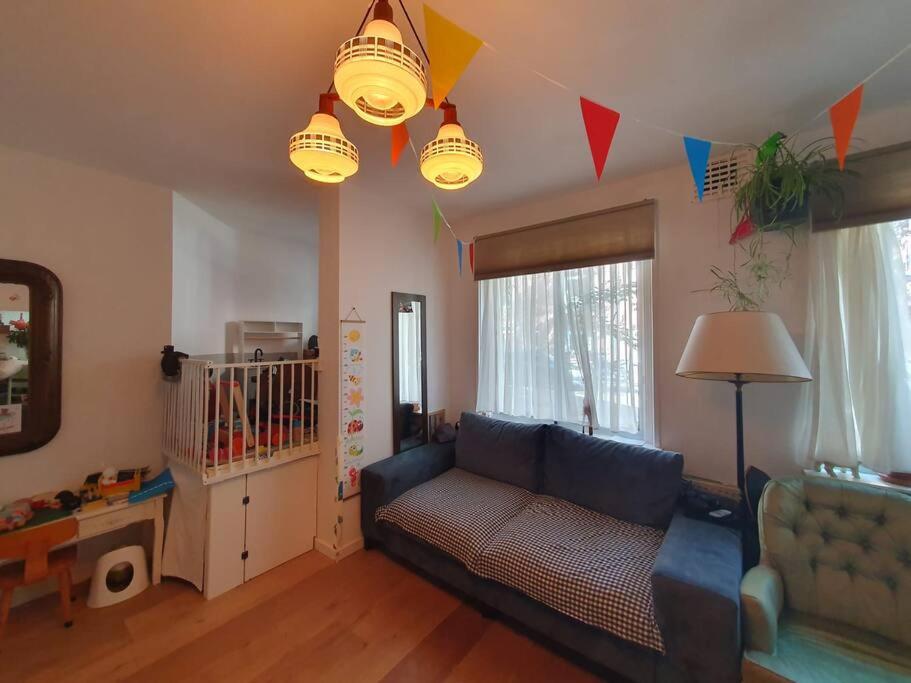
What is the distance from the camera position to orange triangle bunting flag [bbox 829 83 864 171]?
3.77ft

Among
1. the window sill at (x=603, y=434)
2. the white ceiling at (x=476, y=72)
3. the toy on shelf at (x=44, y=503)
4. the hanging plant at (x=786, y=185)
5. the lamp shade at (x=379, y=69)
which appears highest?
the white ceiling at (x=476, y=72)

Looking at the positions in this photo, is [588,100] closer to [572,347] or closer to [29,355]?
[572,347]

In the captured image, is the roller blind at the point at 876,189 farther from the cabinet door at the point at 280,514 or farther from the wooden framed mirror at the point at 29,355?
the wooden framed mirror at the point at 29,355

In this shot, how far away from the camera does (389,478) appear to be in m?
2.20

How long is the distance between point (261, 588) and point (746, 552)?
8.39 feet

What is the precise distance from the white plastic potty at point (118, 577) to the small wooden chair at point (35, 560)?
110mm

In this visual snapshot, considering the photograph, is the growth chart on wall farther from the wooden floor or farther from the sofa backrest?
the sofa backrest

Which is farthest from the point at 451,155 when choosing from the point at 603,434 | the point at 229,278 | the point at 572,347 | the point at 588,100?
the point at 229,278

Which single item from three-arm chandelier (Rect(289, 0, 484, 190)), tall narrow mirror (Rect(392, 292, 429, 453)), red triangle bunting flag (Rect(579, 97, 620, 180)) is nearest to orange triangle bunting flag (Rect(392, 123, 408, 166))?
three-arm chandelier (Rect(289, 0, 484, 190))

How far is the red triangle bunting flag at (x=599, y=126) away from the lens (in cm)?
130

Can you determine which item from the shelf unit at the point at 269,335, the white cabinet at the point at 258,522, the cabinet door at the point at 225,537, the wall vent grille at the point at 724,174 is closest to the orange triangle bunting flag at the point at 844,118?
the wall vent grille at the point at 724,174

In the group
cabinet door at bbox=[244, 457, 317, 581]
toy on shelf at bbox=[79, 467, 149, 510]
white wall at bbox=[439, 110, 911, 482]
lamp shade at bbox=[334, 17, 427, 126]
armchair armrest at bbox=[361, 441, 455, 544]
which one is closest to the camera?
lamp shade at bbox=[334, 17, 427, 126]

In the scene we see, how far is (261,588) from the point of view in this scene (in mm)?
1963

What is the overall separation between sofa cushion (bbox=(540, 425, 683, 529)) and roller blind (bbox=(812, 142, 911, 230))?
1378mm
